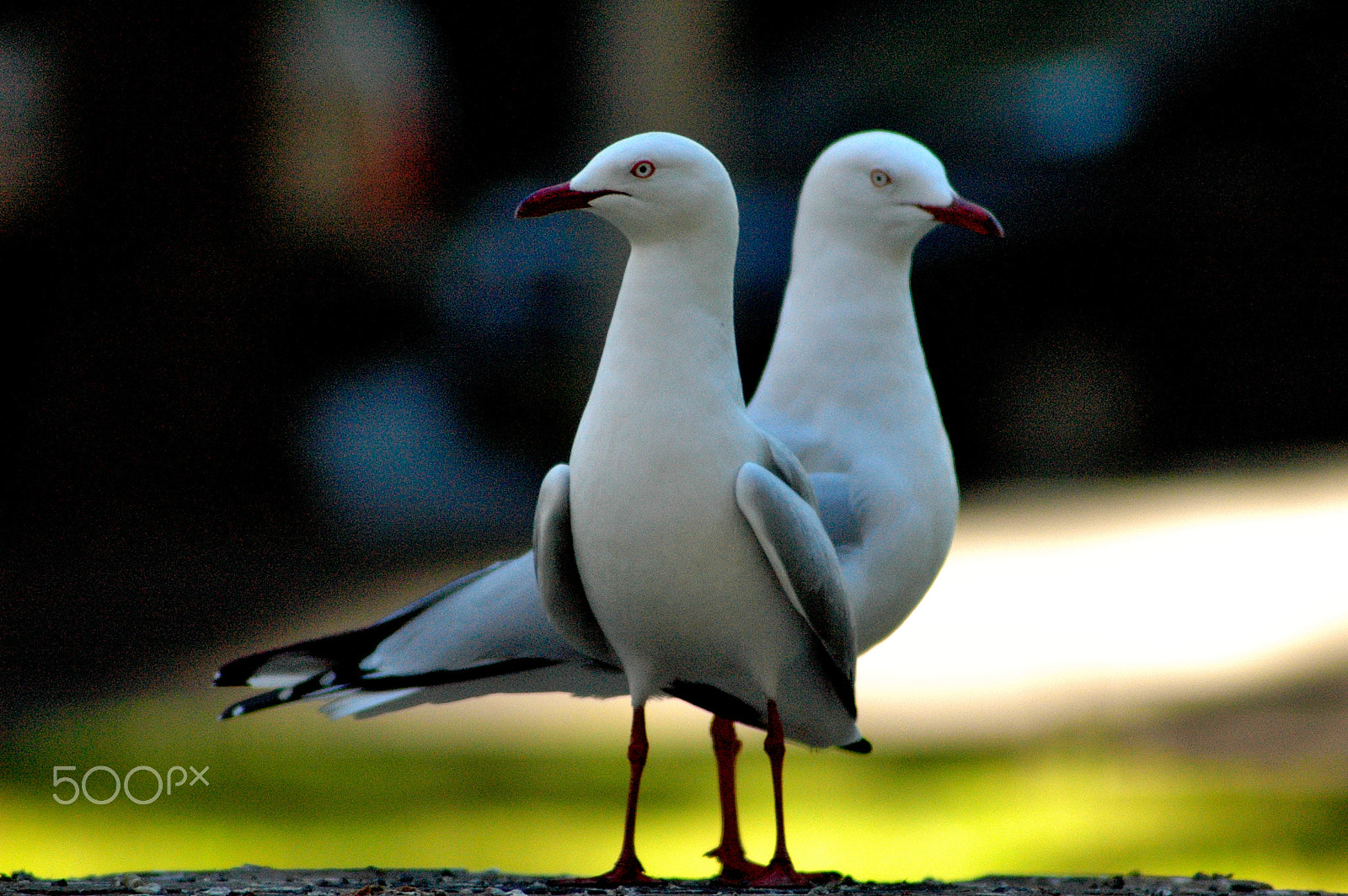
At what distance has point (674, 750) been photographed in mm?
6574

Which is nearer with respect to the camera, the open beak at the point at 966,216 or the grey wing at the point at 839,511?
the grey wing at the point at 839,511

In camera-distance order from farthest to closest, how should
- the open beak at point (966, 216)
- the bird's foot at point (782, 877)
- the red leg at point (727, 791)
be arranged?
the open beak at point (966, 216) → the red leg at point (727, 791) → the bird's foot at point (782, 877)

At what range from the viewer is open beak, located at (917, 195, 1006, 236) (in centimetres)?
386

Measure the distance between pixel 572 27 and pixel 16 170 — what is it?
3.59 metres

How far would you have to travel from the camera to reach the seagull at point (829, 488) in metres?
3.43

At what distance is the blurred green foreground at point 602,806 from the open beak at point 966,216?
2.02 m

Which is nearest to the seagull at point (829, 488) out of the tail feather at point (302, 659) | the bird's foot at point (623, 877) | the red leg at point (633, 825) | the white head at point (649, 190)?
the tail feather at point (302, 659)

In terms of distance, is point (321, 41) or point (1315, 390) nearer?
point (321, 41)

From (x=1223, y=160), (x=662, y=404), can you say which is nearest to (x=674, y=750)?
(x=662, y=404)

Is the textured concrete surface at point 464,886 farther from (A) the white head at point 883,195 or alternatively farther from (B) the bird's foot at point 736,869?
(A) the white head at point 883,195

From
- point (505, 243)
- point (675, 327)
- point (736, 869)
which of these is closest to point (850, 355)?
point (675, 327)

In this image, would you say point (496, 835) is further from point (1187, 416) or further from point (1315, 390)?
point (1315, 390)

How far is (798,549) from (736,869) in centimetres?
80

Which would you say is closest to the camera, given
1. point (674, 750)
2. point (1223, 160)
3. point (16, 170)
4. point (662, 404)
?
point (662, 404)
